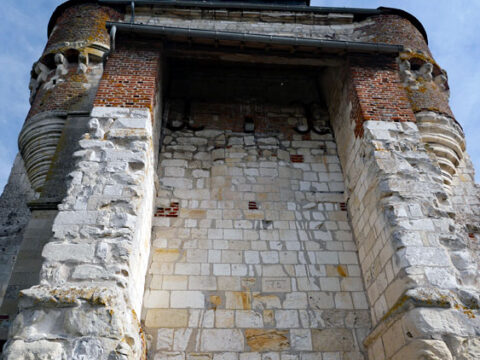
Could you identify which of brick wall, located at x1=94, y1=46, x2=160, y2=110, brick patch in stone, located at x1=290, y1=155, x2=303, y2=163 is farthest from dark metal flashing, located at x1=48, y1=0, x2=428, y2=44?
brick patch in stone, located at x1=290, y1=155, x2=303, y2=163

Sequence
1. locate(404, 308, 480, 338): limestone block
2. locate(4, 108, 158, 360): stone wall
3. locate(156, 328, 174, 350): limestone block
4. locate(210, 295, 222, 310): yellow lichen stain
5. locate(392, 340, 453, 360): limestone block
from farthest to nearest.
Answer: locate(210, 295, 222, 310): yellow lichen stain
locate(156, 328, 174, 350): limestone block
locate(404, 308, 480, 338): limestone block
locate(392, 340, 453, 360): limestone block
locate(4, 108, 158, 360): stone wall

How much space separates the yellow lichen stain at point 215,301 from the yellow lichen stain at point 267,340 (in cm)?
47

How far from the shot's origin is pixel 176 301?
496 cm

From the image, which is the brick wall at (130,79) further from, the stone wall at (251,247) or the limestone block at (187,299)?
the limestone block at (187,299)

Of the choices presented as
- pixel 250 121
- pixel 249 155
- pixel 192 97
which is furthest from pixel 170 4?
pixel 249 155

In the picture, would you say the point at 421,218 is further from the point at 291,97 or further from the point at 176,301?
the point at 291,97

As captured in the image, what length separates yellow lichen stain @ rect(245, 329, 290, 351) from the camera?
470 centimetres

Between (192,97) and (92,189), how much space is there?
11.1ft

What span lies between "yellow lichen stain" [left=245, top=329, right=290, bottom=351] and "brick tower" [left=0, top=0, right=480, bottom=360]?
0.02 m

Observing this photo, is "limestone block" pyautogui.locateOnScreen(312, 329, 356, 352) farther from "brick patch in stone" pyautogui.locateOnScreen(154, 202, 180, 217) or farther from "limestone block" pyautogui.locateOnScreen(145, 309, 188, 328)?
"brick patch in stone" pyautogui.locateOnScreen(154, 202, 180, 217)

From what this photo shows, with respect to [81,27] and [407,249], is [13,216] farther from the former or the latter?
[407,249]

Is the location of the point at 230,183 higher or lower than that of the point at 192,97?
lower

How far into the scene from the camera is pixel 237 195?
6035 mm

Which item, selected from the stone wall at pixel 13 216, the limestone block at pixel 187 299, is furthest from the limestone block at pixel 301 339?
the stone wall at pixel 13 216
